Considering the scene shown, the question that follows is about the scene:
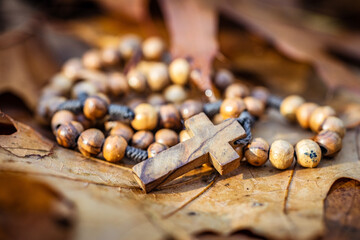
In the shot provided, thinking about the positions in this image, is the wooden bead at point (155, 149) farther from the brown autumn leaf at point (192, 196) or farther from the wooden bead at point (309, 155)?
the wooden bead at point (309, 155)

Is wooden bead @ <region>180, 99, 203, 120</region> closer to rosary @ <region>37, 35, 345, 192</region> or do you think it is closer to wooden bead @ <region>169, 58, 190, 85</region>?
rosary @ <region>37, 35, 345, 192</region>

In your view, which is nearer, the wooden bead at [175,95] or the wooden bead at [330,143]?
the wooden bead at [330,143]

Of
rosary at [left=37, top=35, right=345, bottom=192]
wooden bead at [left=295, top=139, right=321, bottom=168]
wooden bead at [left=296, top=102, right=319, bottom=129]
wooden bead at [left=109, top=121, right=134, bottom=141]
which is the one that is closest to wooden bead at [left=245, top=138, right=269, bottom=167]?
rosary at [left=37, top=35, right=345, bottom=192]

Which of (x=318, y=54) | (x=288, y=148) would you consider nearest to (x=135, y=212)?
(x=288, y=148)

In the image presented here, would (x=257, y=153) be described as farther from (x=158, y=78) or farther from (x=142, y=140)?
(x=158, y=78)

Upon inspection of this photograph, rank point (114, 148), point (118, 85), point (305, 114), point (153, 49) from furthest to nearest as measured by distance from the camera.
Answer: point (153, 49) → point (118, 85) → point (305, 114) → point (114, 148)

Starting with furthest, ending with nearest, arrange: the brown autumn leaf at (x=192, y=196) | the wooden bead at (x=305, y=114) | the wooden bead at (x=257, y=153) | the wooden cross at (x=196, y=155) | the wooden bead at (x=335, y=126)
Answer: the wooden bead at (x=305, y=114)
the wooden bead at (x=335, y=126)
the wooden bead at (x=257, y=153)
the wooden cross at (x=196, y=155)
the brown autumn leaf at (x=192, y=196)

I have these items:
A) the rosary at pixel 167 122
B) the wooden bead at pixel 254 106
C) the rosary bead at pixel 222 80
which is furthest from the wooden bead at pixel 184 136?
the rosary bead at pixel 222 80

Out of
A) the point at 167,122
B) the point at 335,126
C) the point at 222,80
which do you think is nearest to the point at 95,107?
the point at 167,122

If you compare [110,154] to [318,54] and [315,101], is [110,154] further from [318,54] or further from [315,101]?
[318,54]
